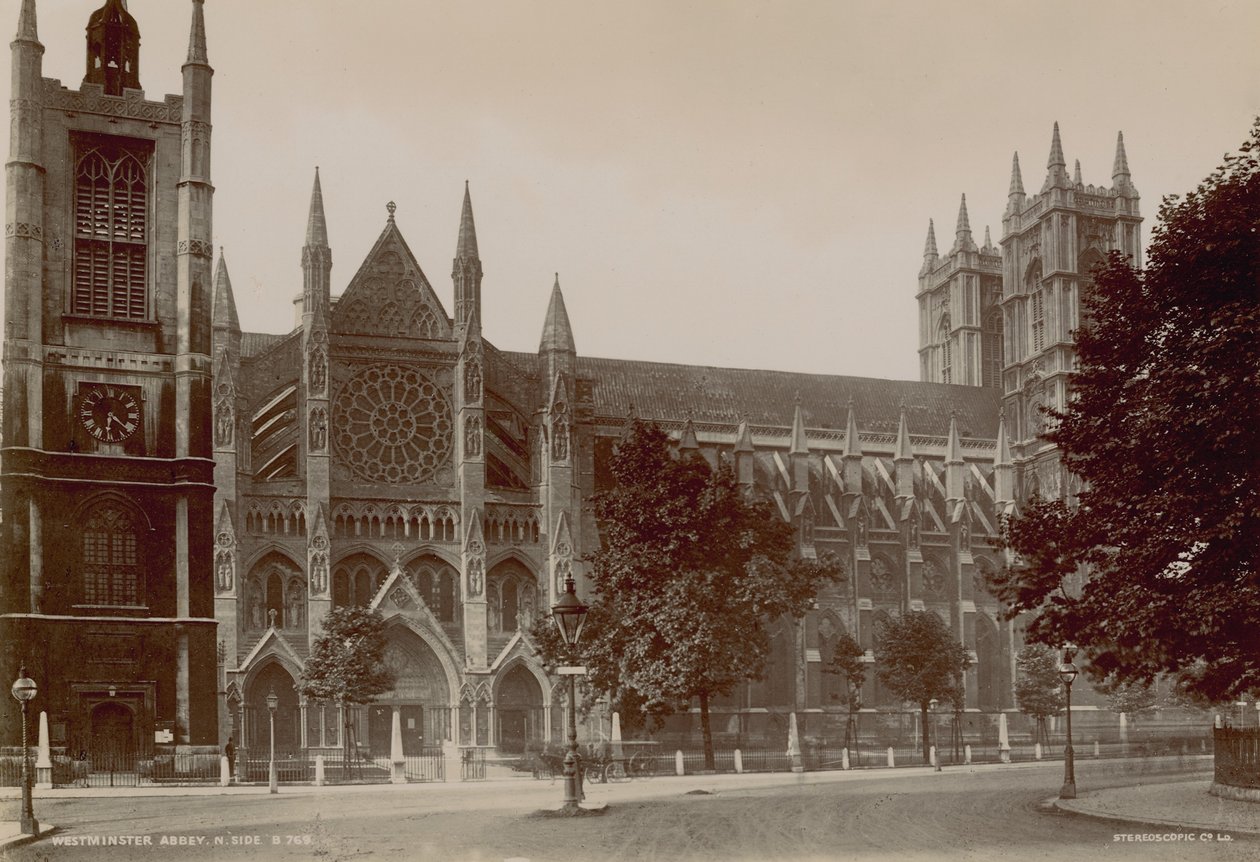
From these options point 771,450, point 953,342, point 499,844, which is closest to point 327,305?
point 771,450

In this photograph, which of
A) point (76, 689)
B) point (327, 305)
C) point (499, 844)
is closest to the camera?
point (499, 844)

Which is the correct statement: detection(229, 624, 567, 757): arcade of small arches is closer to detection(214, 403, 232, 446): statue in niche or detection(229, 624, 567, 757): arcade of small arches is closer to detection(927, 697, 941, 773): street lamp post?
detection(214, 403, 232, 446): statue in niche

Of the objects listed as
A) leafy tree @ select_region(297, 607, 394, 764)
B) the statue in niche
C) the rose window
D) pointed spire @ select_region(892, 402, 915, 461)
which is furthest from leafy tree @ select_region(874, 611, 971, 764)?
the statue in niche

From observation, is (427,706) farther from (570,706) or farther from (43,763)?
(570,706)

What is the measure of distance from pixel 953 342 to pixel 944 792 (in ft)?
234

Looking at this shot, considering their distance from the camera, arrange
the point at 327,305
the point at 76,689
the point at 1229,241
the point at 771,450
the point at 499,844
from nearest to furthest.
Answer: the point at 499,844
the point at 1229,241
the point at 76,689
the point at 327,305
the point at 771,450

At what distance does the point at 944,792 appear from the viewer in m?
36.2

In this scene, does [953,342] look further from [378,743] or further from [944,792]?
[944,792]

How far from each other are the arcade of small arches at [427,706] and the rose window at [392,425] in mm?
7073

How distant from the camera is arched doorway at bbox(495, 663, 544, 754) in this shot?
6306cm

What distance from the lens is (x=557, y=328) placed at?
67.9m

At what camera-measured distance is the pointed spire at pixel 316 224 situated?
64.6 meters

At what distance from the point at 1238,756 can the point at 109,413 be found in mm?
32491

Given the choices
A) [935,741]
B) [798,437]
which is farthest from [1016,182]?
[935,741]
